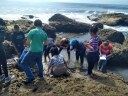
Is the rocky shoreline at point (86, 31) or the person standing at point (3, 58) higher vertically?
the person standing at point (3, 58)

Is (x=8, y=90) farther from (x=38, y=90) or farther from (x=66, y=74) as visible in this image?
(x=66, y=74)

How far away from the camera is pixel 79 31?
32250mm

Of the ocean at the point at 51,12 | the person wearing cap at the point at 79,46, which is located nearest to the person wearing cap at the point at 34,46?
the person wearing cap at the point at 79,46

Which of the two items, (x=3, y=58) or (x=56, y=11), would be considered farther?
(x=56, y=11)

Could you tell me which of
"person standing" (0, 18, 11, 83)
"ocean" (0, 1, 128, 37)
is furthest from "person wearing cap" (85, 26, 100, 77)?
"ocean" (0, 1, 128, 37)

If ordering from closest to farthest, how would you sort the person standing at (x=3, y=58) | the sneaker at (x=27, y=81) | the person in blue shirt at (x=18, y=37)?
the person standing at (x=3, y=58) → the sneaker at (x=27, y=81) → the person in blue shirt at (x=18, y=37)

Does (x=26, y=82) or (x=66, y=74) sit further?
(x=66, y=74)

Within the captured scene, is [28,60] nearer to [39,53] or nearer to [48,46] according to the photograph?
[39,53]

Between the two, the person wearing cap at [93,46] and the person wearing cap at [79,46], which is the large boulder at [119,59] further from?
the person wearing cap at [93,46]

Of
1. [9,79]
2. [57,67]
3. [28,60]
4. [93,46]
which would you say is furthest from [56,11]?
[28,60]

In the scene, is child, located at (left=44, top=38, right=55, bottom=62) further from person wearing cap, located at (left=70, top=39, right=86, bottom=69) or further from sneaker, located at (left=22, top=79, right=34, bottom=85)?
sneaker, located at (left=22, top=79, right=34, bottom=85)

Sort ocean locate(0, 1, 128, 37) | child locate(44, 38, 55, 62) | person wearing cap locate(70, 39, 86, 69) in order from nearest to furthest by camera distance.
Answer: person wearing cap locate(70, 39, 86, 69) → child locate(44, 38, 55, 62) → ocean locate(0, 1, 128, 37)

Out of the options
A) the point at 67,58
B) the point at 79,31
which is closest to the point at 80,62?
the point at 67,58

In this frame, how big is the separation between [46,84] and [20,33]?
4115 millimetres
